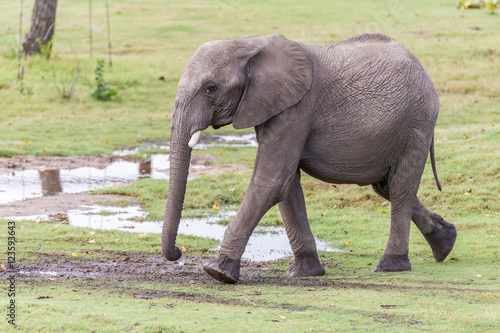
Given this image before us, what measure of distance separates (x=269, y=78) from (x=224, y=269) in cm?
185

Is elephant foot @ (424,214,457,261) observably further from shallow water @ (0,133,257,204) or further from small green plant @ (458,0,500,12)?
small green plant @ (458,0,500,12)

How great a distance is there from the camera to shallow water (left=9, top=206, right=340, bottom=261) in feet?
30.1

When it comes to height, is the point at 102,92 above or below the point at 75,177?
below

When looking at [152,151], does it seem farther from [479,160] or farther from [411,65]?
[411,65]

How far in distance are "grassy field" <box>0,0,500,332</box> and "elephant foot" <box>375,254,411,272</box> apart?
0.16m

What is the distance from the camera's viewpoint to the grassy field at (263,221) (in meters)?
5.38

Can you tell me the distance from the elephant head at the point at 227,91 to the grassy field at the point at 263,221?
1.04m

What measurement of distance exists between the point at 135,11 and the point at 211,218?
2798cm

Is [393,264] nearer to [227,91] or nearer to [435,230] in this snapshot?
[435,230]

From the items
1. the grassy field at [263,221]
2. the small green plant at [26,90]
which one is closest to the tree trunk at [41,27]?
the grassy field at [263,221]

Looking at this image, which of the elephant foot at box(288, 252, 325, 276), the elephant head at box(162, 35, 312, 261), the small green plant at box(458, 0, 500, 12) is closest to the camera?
the elephant head at box(162, 35, 312, 261)

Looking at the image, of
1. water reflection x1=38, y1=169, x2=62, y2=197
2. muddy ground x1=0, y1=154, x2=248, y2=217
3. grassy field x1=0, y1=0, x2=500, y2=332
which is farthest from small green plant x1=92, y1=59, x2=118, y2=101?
water reflection x1=38, y1=169, x2=62, y2=197

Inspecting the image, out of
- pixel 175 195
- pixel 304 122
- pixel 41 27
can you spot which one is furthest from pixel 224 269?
pixel 41 27

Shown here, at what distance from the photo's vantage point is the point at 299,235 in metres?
7.60
